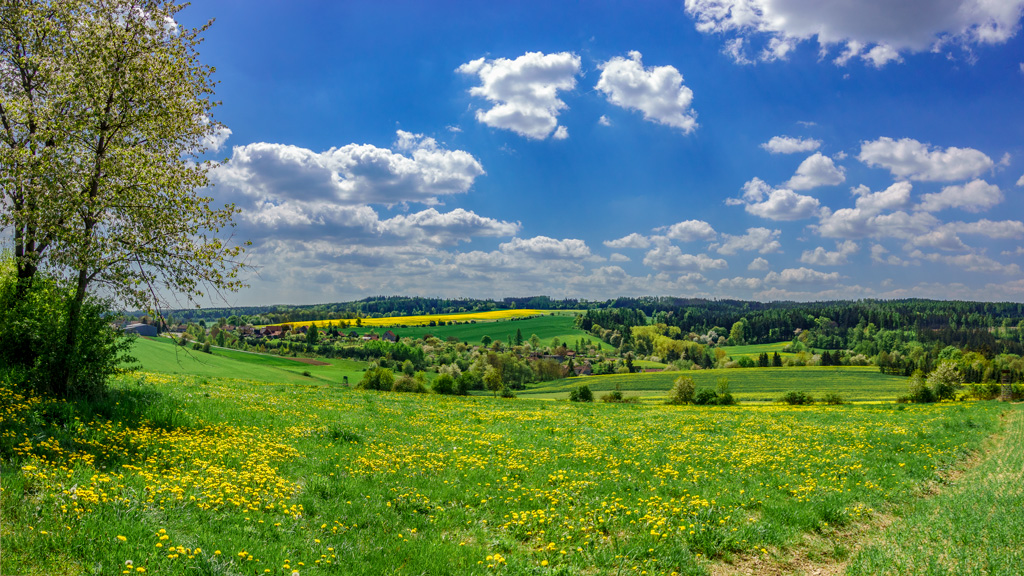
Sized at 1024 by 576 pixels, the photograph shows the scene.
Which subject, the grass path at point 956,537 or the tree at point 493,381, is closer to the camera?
the grass path at point 956,537

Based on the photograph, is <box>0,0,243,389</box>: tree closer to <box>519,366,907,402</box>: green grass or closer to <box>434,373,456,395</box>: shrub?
<box>434,373,456,395</box>: shrub

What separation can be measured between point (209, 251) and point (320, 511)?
948 cm

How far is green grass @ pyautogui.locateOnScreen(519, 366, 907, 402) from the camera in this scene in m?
82.9

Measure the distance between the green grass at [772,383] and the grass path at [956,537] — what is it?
66.0 meters

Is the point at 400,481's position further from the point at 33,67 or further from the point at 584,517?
the point at 33,67

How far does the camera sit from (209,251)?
578 inches

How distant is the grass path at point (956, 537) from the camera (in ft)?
25.5

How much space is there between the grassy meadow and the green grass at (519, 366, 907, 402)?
64529mm

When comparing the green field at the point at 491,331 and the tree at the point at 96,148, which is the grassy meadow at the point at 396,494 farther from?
the green field at the point at 491,331

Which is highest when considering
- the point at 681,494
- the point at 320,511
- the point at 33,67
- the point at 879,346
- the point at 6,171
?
the point at 33,67

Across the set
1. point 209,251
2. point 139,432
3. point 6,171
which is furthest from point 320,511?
point 6,171

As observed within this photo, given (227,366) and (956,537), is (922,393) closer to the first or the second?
(956,537)

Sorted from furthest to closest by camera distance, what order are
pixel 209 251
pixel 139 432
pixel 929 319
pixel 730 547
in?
pixel 929 319, pixel 209 251, pixel 139 432, pixel 730 547

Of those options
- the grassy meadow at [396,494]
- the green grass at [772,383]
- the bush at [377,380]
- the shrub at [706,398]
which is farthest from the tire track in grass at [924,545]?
the green grass at [772,383]
